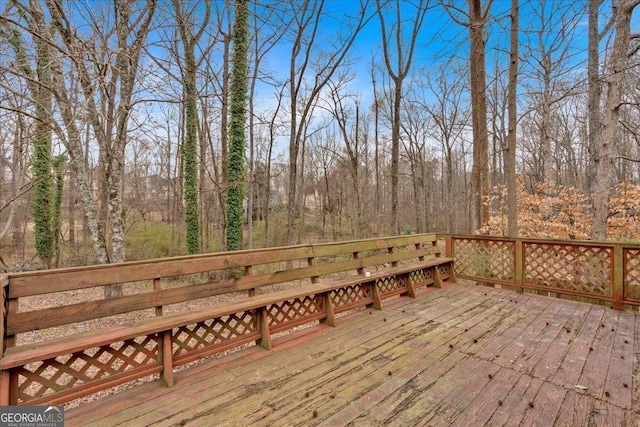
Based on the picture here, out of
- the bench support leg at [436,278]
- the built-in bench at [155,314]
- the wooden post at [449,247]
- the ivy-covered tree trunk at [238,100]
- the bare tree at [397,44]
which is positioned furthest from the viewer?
the bare tree at [397,44]

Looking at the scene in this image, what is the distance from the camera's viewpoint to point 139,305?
92.1 inches

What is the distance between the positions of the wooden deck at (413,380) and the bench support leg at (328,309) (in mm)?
96

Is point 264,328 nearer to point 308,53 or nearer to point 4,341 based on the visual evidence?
point 4,341

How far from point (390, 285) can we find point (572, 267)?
9.39ft

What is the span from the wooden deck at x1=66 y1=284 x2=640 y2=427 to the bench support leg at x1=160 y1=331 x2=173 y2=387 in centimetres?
7

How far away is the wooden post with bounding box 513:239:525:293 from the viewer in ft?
15.9

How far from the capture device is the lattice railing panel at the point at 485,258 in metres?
5.04

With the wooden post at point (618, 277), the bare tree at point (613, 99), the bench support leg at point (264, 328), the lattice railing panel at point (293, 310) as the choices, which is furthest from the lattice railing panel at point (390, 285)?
the bare tree at point (613, 99)

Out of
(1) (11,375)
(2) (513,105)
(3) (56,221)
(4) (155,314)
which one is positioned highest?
(2) (513,105)

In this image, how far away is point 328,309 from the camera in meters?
3.38

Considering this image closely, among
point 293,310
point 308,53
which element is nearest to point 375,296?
point 293,310

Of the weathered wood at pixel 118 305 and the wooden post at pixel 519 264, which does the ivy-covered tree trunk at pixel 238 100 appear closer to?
the weathered wood at pixel 118 305

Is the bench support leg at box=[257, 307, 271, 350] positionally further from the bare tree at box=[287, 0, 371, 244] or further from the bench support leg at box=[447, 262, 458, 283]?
the bare tree at box=[287, 0, 371, 244]

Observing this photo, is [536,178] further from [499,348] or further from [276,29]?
[499,348]
